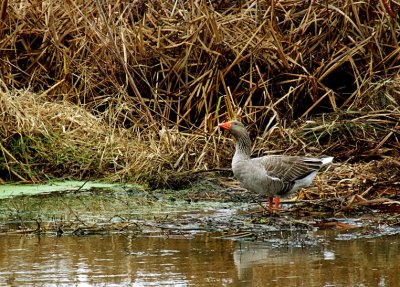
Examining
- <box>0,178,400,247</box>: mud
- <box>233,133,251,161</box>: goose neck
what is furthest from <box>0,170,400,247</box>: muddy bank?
<box>233,133,251,161</box>: goose neck

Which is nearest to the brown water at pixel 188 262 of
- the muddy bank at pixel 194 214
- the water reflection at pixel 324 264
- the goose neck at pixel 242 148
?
the water reflection at pixel 324 264

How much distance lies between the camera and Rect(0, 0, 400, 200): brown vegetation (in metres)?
10.9

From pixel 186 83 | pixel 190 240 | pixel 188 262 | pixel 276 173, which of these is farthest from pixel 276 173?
pixel 186 83

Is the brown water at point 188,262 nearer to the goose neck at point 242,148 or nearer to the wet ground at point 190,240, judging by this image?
the wet ground at point 190,240

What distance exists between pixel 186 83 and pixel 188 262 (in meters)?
6.06

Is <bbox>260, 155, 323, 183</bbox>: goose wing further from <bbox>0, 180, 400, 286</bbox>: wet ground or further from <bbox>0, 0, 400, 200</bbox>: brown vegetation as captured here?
<bbox>0, 0, 400, 200</bbox>: brown vegetation

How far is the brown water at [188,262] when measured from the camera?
5809mm

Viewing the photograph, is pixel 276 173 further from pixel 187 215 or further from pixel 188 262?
pixel 188 262

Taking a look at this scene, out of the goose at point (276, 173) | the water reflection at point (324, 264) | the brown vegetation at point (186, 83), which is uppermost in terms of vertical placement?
the brown vegetation at point (186, 83)

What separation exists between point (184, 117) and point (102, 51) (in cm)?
161

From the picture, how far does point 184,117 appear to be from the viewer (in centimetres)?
1179

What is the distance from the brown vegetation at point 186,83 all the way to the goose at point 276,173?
58.6 inches

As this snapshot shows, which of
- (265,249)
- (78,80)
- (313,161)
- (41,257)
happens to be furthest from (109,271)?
(78,80)

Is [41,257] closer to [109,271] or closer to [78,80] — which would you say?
[109,271]
